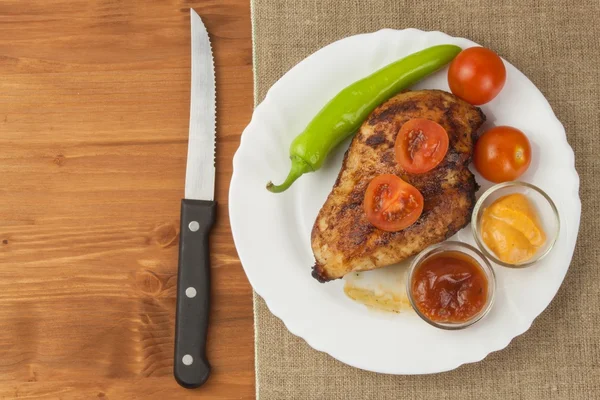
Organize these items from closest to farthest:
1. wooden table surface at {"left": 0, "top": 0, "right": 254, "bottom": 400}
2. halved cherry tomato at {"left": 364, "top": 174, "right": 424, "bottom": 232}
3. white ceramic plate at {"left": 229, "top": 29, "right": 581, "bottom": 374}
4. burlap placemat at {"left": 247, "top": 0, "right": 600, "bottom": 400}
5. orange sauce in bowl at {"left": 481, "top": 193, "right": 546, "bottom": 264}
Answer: halved cherry tomato at {"left": 364, "top": 174, "right": 424, "bottom": 232} < orange sauce in bowl at {"left": 481, "top": 193, "right": 546, "bottom": 264} < white ceramic plate at {"left": 229, "top": 29, "right": 581, "bottom": 374} < burlap placemat at {"left": 247, "top": 0, "right": 600, "bottom": 400} < wooden table surface at {"left": 0, "top": 0, "right": 254, "bottom": 400}

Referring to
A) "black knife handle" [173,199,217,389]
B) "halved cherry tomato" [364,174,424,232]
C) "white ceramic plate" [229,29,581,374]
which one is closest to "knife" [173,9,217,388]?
"black knife handle" [173,199,217,389]

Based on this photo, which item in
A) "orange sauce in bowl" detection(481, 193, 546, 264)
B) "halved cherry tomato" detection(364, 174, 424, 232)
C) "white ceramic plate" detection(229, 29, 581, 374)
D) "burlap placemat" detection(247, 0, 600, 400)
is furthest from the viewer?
"burlap placemat" detection(247, 0, 600, 400)

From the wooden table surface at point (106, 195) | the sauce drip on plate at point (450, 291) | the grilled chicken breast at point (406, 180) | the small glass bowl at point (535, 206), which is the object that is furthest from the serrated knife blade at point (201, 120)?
the small glass bowl at point (535, 206)

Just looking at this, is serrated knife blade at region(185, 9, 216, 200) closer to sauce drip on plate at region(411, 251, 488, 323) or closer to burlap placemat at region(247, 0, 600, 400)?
burlap placemat at region(247, 0, 600, 400)

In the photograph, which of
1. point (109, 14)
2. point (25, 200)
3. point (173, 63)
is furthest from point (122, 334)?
Answer: point (109, 14)

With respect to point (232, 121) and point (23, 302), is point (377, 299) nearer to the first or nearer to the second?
point (232, 121)

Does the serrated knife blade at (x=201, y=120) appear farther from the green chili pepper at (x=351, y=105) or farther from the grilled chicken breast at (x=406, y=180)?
the grilled chicken breast at (x=406, y=180)

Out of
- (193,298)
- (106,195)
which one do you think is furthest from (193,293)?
(106,195)
